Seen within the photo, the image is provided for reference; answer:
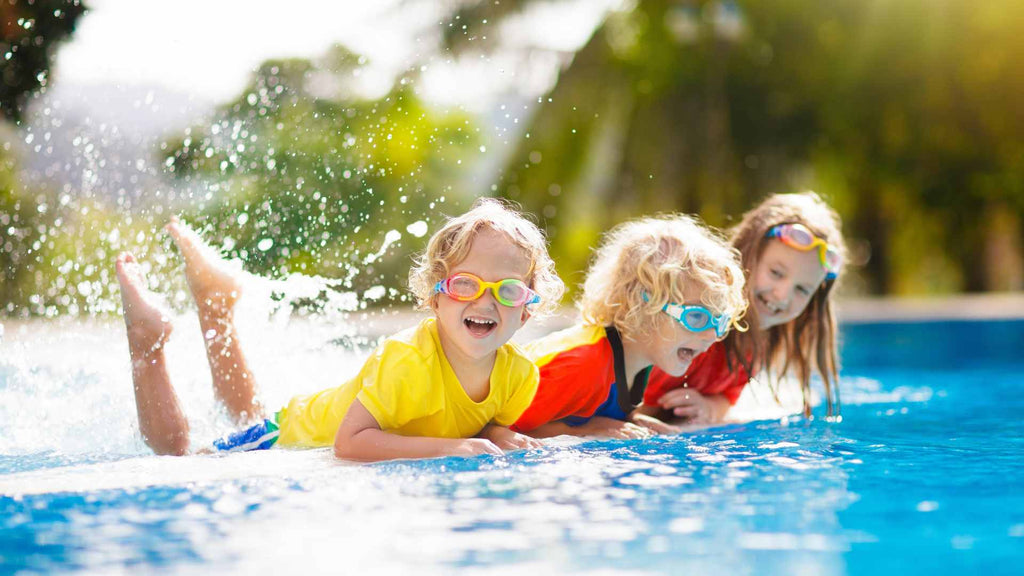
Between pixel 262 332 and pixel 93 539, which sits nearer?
pixel 93 539

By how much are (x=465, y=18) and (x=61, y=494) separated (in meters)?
14.0

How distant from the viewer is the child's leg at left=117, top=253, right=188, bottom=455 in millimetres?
4148

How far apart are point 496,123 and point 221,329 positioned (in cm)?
389

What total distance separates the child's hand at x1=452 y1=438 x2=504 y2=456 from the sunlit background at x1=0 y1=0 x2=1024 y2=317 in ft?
11.1

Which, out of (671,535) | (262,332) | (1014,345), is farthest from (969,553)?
(1014,345)

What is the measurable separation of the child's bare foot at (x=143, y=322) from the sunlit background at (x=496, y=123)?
224 cm

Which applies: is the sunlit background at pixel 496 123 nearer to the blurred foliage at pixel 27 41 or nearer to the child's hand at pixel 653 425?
the blurred foliage at pixel 27 41

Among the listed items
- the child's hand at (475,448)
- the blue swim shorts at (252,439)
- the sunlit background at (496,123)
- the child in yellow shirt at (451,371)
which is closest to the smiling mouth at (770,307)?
Answer: the child in yellow shirt at (451,371)

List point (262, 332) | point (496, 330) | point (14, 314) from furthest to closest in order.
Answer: point (14, 314) < point (262, 332) < point (496, 330)

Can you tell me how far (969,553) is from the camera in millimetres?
2309

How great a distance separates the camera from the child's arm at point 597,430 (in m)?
4.05

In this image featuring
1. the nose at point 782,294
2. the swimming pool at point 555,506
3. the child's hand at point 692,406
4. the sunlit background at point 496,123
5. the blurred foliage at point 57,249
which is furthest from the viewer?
the blurred foliage at point 57,249

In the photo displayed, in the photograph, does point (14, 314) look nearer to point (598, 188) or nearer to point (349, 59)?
point (349, 59)

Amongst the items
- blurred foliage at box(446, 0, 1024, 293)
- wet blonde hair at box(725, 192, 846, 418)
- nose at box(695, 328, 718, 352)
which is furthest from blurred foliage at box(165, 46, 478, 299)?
blurred foliage at box(446, 0, 1024, 293)
